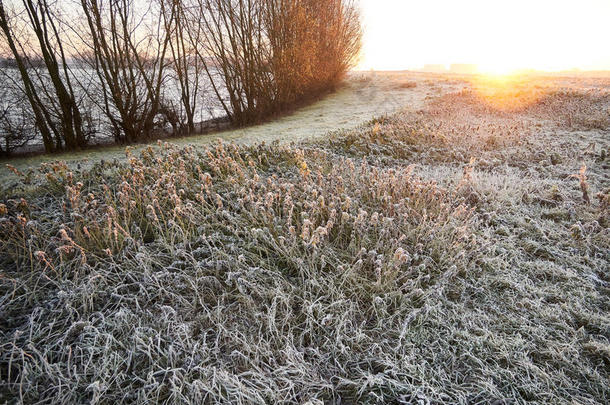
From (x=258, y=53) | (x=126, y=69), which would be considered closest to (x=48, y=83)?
(x=126, y=69)

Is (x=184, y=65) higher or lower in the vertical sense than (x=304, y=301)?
higher

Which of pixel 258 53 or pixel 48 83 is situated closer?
pixel 48 83

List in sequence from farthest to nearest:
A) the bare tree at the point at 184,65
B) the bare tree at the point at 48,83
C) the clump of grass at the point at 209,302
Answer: the bare tree at the point at 184,65, the bare tree at the point at 48,83, the clump of grass at the point at 209,302

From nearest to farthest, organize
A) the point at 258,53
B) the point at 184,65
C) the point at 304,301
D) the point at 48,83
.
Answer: the point at 304,301
the point at 48,83
the point at 184,65
the point at 258,53

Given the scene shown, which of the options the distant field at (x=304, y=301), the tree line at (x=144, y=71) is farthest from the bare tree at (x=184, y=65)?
the distant field at (x=304, y=301)

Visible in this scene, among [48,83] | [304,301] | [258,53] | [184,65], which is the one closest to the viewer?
[304,301]

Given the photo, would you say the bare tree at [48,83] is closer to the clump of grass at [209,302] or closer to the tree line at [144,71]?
the tree line at [144,71]

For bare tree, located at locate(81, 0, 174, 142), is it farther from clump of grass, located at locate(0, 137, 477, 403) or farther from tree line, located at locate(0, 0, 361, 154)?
clump of grass, located at locate(0, 137, 477, 403)

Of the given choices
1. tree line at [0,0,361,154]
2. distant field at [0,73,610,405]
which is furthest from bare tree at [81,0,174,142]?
distant field at [0,73,610,405]

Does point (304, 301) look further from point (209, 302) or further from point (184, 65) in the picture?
point (184, 65)

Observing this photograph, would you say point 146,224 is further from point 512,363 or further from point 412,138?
point 412,138

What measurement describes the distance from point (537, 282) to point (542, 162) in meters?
3.97

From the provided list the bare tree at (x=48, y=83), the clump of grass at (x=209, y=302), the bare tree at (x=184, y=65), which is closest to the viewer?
the clump of grass at (x=209, y=302)

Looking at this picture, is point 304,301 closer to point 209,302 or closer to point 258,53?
point 209,302
